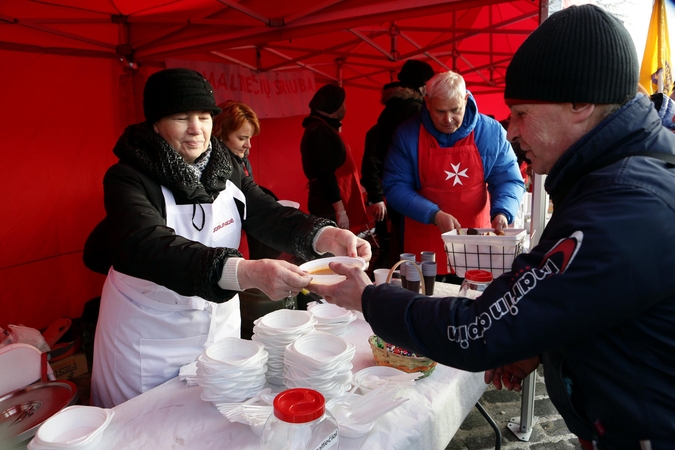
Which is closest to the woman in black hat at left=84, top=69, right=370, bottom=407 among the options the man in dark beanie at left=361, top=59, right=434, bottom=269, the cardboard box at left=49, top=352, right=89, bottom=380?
the cardboard box at left=49, top=352, right=89, bottom=380

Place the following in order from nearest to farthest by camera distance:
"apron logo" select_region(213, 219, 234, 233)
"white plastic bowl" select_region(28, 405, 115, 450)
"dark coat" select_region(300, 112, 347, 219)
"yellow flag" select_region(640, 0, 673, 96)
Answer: "white plastic bowl" select_region(28, 405, 115, 450), "apron logo" select_region(213, 219, 234, 233), "yellow flag" select_region(640, 0, 673, 96), "dark coat" select_region(300, 112, 347, 219)

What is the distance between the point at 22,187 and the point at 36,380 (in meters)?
2.21

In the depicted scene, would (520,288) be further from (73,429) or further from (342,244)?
(73,429)

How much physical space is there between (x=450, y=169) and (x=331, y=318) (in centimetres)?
171

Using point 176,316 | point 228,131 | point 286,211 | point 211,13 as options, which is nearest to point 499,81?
point 211,13

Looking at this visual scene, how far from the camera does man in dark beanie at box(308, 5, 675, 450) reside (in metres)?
0.98

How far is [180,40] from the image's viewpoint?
4254mm

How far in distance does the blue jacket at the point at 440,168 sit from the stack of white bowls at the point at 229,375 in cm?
195

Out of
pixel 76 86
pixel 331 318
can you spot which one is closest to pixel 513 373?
pixel 331 318

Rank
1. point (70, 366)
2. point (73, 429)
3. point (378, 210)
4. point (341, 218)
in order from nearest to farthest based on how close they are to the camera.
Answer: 1. point (73, 429)
2. point (70, 366)
3. point (341, 218)
4. point (378, 210)

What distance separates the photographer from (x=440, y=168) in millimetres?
3301

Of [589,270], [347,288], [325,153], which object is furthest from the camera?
[325,153]

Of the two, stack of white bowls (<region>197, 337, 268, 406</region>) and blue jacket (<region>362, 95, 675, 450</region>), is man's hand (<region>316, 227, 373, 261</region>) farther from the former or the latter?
blue jacket (<region>362, 95, 675, 450</region>)

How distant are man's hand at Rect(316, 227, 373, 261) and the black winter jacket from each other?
52 mm
